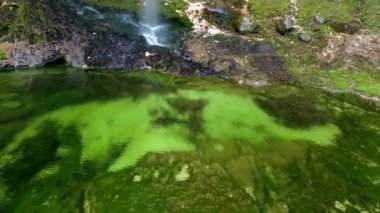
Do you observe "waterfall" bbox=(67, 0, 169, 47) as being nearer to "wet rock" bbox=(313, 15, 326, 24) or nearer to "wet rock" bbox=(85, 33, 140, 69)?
"wet rock" bbox=(85, 33, 140, 69)

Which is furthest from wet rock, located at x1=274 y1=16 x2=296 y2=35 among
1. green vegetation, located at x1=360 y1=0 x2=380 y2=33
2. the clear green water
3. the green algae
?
the green algae

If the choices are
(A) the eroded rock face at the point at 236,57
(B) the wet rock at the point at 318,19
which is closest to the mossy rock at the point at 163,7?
(A) the eroded rock face at the point at 236,57

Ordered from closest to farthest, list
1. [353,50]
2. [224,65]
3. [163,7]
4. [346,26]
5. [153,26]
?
1. [224,65]
2. [353,50]
3. [346,26]
4. [153,26]
5. [163,7]

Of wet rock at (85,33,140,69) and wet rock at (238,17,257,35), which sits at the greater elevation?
wet rock at (238,17,257,35)

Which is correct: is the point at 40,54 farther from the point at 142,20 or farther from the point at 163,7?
the point at 163,7

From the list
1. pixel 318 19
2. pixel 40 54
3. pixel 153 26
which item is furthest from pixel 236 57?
pixel 40 54

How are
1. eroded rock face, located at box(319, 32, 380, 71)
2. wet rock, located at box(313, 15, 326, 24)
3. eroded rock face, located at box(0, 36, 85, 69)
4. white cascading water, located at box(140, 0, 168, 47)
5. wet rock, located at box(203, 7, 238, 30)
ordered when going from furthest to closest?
wet rock, located at box(203, 7, 238, 30) < wet rock, located at box(313, 15, 326, 24) < white cascading water, located at box(140, 0, 168, 47) < eroded rock face, located at box(319, 32, 380, 71) < eroded rock face, located at box(0, 36, 85, 69)

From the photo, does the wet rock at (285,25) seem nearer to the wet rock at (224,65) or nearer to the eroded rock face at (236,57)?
the eroded rock face at (236,57)
